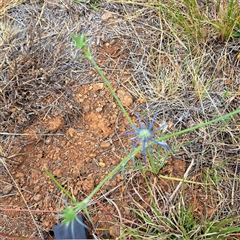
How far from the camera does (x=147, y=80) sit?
5.13ft

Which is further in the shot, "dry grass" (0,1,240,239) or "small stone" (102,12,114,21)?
"small stone" (102,12,114,21)

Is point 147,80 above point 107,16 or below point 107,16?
below

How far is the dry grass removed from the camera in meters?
1.37

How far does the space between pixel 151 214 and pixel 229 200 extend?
295 mm

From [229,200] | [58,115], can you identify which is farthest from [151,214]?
[58,115]

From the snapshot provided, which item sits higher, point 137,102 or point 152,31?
point 152,31

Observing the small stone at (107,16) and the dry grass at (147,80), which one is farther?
the small stone at (107,16)

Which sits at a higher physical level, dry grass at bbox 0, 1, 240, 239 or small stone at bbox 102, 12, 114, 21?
small stone at bbox 102, 12, 114, 21

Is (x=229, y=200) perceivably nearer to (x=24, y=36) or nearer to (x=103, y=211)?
(x=103, y=211)

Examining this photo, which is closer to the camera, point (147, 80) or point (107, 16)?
point (147, 80)

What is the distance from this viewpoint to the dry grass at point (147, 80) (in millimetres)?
1374

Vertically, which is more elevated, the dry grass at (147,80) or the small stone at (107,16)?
the small stone at (107,16)

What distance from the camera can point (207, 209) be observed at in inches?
53.4

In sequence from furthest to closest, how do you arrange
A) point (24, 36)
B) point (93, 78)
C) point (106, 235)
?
1. point (24, 36)
2. point (93, 78)
3. point (106, 235)
